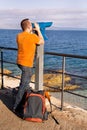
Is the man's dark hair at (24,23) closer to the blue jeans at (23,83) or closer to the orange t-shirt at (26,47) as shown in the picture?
the orange t-shirt at (26,47)

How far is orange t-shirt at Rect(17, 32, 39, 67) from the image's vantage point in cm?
741

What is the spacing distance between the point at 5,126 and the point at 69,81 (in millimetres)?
15866

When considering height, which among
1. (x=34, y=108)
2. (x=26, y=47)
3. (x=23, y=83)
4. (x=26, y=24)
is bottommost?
(x=34, y=108)

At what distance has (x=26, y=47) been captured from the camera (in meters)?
7.44

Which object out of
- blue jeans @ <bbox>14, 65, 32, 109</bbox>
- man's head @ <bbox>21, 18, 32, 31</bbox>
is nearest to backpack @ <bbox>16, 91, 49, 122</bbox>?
blue jeans @ <bbox>14, 65, 32, 109</bbox>

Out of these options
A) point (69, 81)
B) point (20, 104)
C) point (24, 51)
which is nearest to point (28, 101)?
point (20, 104)

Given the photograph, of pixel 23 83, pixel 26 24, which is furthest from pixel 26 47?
pixel 23 83

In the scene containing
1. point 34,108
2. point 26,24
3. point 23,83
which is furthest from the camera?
point 23,83

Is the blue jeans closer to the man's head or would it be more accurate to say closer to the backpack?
the backpack

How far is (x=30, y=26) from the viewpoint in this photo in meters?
7.44

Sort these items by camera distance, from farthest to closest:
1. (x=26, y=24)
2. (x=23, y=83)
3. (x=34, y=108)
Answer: (x=23, y=83), (x=26, y=24), (x=34, y=108)

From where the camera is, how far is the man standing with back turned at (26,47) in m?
7.41

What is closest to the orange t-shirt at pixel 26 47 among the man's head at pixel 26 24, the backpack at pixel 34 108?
the man's head at pixel 26 24

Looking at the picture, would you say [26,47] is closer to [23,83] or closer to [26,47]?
[26,47]
